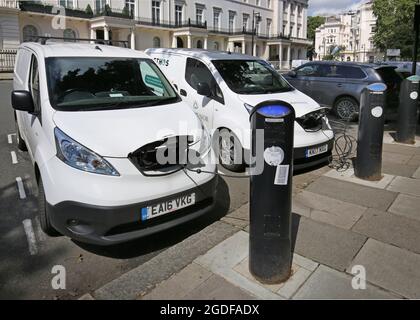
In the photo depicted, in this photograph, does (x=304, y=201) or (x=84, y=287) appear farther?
(x=304, y=201)

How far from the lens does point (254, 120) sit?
2.82 metres

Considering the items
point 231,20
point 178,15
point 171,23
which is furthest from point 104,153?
point 231,20

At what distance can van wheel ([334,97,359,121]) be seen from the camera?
1043cm

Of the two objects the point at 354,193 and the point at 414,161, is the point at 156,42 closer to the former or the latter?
the point at 414,161

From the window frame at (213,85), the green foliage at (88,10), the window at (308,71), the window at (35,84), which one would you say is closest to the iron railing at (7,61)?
the green foliage at (88,10)

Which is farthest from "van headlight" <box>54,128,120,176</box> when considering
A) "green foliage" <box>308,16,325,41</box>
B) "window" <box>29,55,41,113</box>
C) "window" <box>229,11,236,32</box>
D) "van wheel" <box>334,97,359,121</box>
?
"green foliage" <box>308,16,325,41</box>

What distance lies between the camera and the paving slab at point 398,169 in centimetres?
598

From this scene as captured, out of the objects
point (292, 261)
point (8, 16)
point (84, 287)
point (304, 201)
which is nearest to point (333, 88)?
point (304, 201)

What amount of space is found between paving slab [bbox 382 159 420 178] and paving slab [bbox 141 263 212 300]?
13.6ft

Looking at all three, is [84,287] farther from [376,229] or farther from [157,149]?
[376,229]

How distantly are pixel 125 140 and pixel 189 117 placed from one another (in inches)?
38.1

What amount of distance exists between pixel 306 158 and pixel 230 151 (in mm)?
1143

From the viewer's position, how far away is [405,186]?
5379 mm

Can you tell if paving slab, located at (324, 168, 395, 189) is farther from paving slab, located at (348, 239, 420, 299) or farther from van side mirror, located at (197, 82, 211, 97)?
van side mirror, located at (197, 82, 211, 97)
